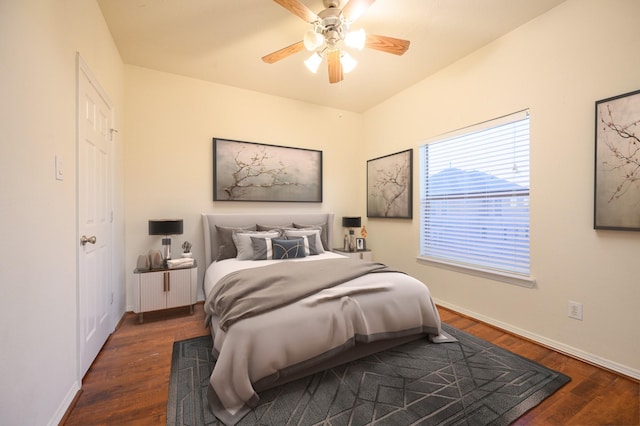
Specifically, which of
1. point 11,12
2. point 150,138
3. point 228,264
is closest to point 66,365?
point 228,264

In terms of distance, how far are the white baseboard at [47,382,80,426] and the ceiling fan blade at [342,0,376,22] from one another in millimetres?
3091

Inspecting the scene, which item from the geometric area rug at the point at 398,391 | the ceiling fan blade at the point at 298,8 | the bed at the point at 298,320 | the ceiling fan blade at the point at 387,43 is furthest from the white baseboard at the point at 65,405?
the ceiling fan blade at the point at 387,43

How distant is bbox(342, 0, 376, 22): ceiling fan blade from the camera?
73.3 inches

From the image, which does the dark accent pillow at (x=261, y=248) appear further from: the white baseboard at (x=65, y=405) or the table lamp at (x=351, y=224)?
the white baseboard at (x=65, y=405)

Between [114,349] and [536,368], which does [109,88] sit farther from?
[536,368]

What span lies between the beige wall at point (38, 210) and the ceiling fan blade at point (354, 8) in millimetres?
1768

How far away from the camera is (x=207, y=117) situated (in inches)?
139

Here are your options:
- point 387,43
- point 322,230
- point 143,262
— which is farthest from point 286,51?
point 143,262

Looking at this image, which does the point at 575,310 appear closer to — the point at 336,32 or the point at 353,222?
the point at 353,222

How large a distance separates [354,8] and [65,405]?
10.4 ft

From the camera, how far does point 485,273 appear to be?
9.16ft

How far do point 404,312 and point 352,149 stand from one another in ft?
10.2

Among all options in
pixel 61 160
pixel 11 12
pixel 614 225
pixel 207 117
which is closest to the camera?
pixel 11 12

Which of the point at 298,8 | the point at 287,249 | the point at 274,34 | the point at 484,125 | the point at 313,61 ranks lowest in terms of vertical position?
the point at 287,249
